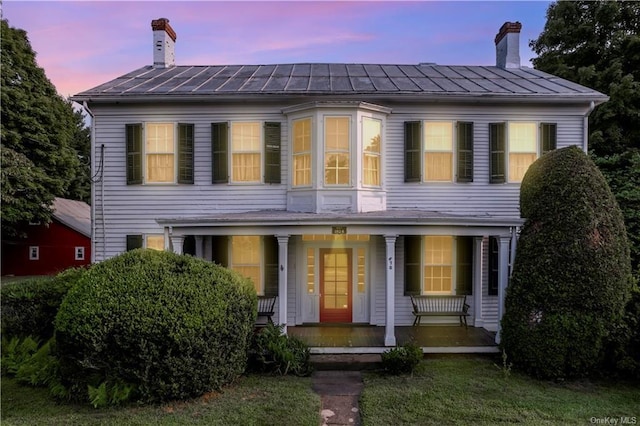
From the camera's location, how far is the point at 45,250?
20750mm

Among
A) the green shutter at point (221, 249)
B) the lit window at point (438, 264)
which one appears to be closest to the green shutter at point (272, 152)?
the green shutter at point (221, 249)

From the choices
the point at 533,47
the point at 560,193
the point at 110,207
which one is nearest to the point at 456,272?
the point at 560,193

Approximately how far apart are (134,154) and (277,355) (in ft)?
20.9

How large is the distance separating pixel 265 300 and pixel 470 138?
6.83 meters

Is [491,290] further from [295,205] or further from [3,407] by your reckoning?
[3,407]

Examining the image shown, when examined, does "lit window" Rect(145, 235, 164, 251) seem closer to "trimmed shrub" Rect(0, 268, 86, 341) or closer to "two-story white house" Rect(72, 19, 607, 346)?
"two-story white house" Rect(72, 19, 607, 346)

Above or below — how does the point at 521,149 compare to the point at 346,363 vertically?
above

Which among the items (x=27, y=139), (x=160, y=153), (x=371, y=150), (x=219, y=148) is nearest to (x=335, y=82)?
(x=371, y=150)

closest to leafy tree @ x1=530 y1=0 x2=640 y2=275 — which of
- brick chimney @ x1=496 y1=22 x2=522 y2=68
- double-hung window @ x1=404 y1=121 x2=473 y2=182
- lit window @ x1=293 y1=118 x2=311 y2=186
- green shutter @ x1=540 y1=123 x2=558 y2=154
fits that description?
brick chimney @ x1=496 y1=22 x2=522 y2=68

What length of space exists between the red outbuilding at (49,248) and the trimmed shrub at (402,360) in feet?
67.6

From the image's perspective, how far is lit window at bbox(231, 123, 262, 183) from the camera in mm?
9438

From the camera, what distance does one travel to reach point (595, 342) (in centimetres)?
641

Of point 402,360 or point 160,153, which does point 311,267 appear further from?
point 160,153

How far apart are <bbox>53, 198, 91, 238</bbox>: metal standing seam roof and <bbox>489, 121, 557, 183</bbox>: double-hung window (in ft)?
71.6
